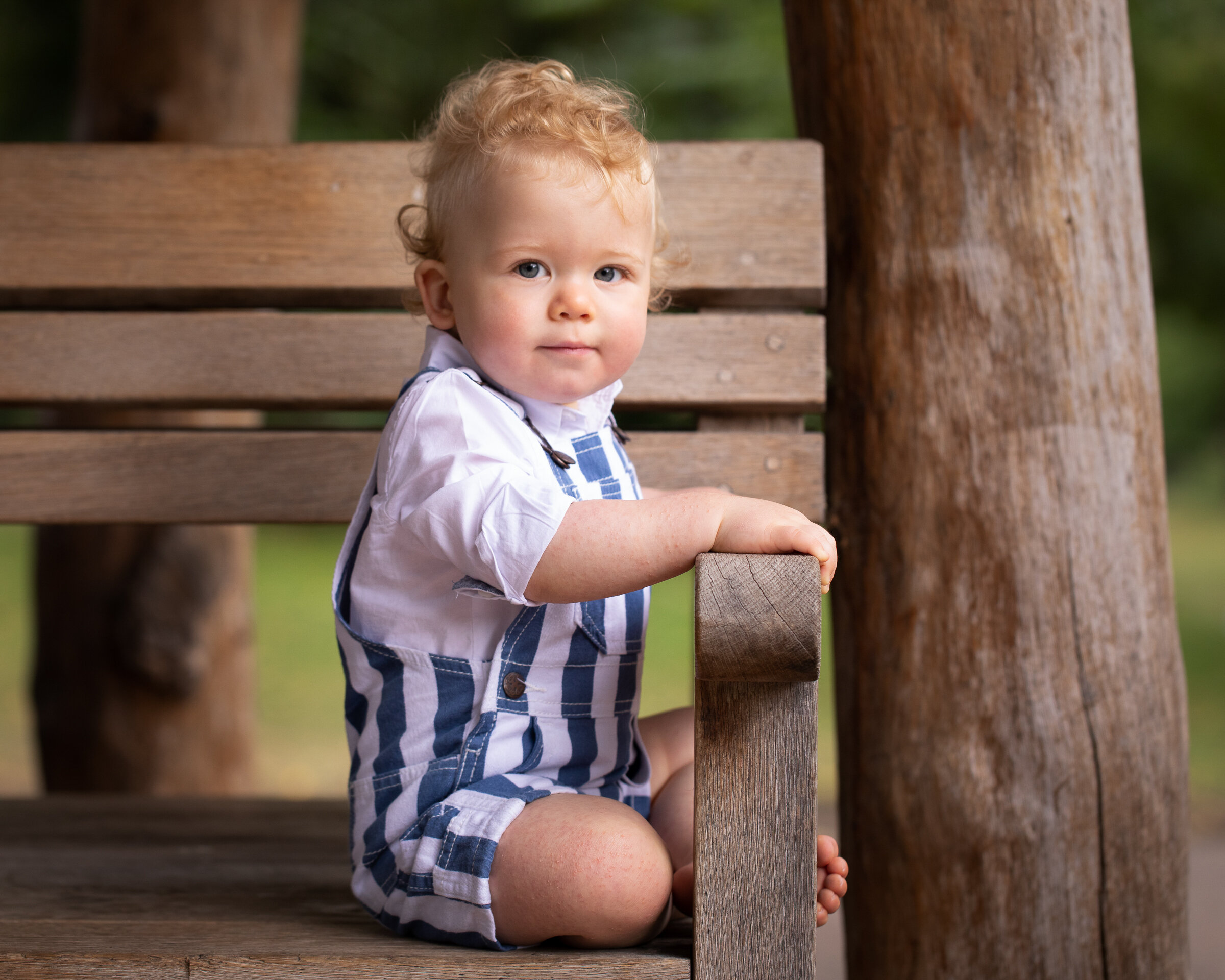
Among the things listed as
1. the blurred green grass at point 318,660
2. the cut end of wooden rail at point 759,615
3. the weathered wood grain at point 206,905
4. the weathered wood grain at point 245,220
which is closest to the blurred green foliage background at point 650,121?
the blurred green grass at point 318,660

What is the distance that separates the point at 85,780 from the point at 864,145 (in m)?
2.33

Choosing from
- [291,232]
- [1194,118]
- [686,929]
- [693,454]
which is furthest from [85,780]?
[1194,118]

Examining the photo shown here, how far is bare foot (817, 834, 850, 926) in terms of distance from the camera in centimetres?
112

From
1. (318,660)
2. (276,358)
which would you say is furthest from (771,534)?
(318,660)

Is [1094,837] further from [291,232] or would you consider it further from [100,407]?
[100,407]

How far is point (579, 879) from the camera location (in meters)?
1.02

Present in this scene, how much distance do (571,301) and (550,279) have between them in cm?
4

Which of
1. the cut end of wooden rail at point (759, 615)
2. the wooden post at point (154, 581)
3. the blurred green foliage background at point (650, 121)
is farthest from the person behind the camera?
the blurred green foliage background at point (650, 121)

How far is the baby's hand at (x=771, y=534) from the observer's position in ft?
3.30

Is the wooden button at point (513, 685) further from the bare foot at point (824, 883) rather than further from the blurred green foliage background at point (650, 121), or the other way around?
the blurred green foliage background at point (650, 121)

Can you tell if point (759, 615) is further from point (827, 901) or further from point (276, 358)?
point (276, 358)

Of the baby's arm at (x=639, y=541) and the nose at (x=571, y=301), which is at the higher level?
the nose at (x=571, y=301)

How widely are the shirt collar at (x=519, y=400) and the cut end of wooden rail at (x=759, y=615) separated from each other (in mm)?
380

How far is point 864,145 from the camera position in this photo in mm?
1596
